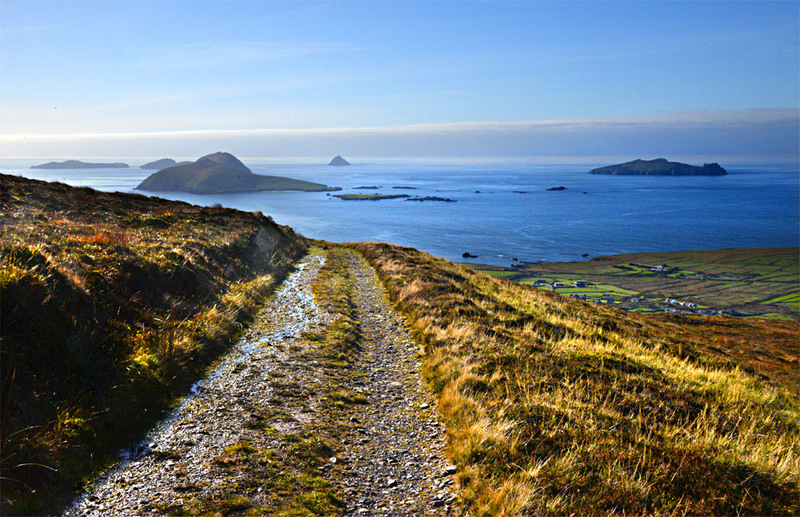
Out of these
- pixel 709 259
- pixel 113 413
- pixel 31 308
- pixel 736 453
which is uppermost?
pixel 31 308

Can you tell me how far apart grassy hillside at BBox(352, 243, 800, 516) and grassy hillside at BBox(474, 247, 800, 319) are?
7301 centimetres

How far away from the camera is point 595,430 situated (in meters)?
7.84

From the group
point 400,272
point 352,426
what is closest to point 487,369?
point 352,426

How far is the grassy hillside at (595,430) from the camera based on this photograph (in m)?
6.16

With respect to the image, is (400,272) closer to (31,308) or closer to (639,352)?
(639,352)

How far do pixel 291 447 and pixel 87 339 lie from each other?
5.41 m

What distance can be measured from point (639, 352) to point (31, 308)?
61.6ft

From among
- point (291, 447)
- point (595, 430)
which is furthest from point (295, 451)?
point (595, 430)

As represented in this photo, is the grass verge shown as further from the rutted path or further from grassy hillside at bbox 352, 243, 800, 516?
grassy hillside at bbox 352, 243, 800, 516

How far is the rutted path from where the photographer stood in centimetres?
606

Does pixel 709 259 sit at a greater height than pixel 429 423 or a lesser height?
lesser

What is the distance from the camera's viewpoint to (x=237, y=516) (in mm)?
5652

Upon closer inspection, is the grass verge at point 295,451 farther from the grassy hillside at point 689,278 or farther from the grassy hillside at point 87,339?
the grassy hillside at point 689,278

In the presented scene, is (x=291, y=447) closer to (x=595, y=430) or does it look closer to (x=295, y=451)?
(x=295, y=451)
